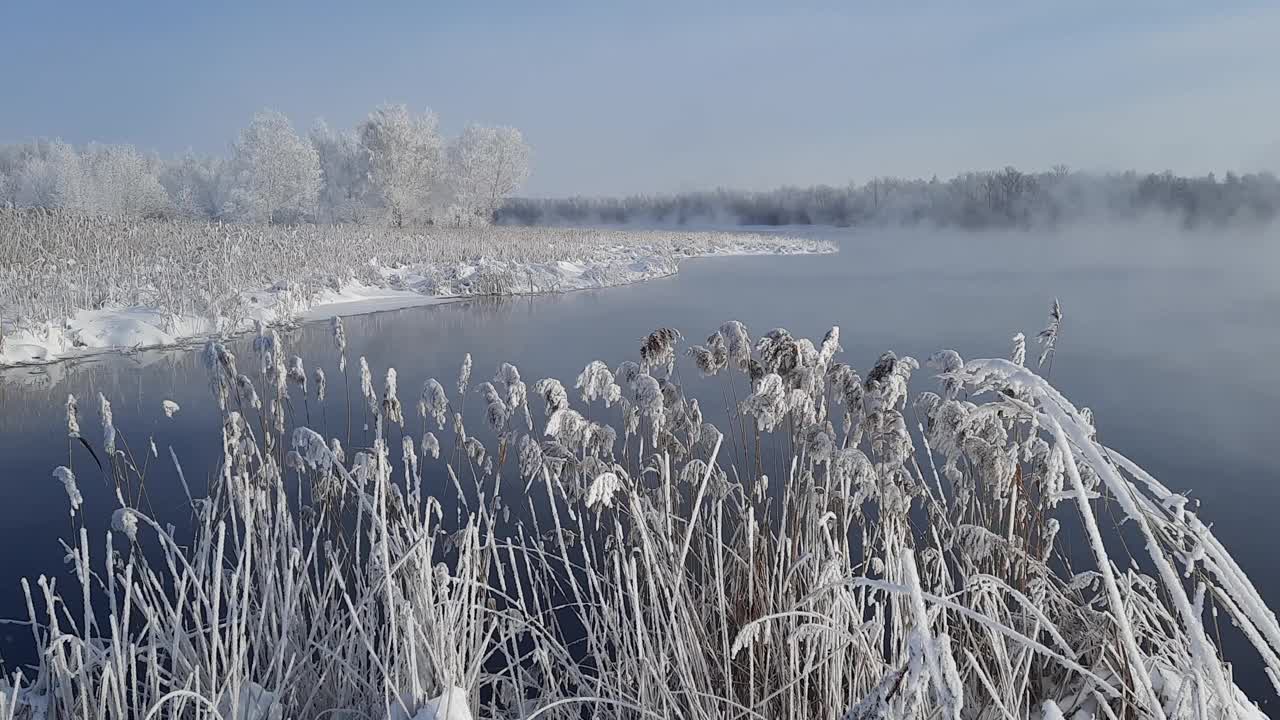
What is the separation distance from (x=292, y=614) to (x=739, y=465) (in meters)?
2.61

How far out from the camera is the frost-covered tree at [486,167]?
3803 centimetres

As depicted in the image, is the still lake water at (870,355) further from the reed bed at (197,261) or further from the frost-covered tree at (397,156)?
the frost-covered tree at (397,156)

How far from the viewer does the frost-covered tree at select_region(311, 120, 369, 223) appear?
1339 inches

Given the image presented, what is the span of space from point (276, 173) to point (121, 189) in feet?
34.3

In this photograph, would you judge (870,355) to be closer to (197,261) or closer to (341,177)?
(197,261)

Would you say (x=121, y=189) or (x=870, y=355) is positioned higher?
(x=121, y=189)

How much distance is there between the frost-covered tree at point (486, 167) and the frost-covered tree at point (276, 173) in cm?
684

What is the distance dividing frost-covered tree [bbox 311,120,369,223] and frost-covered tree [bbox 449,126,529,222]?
436cm

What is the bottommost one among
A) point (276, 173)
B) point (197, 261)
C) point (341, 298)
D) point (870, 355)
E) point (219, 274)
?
point (870, 355)

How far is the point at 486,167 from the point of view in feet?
127

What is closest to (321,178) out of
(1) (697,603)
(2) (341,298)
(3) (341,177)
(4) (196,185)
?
(3) (341,177)

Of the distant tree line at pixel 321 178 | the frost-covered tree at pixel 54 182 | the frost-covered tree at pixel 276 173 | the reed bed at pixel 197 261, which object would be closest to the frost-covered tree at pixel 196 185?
the distant tree line at pixel 321 178

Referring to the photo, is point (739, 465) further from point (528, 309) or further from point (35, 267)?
point (35, 267)

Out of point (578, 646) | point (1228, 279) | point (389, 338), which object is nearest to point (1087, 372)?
point (578, 646)
